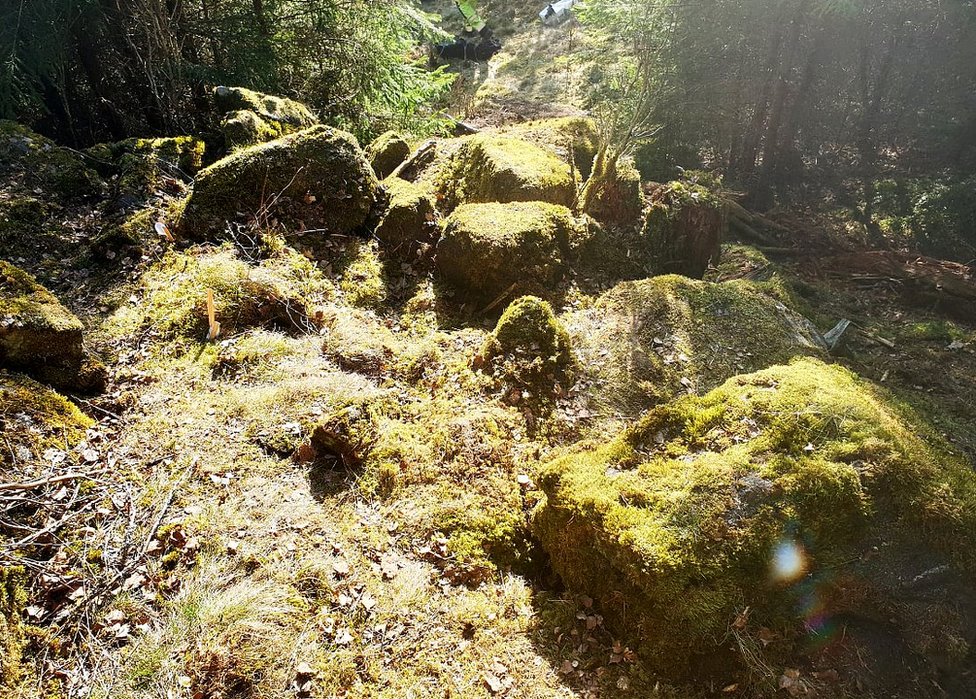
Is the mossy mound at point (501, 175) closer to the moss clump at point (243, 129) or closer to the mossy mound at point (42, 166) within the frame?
the moss clump at point (243, 129)

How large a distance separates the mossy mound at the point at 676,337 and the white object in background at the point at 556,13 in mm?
18705

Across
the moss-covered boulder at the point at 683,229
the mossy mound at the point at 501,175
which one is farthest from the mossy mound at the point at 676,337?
the mossy mound at the point at 501,175

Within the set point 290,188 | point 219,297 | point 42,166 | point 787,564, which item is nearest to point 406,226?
point 290,188

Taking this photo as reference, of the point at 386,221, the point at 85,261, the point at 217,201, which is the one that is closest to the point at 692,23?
the point at 386,221

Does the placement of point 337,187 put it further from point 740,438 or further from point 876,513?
point 876,513

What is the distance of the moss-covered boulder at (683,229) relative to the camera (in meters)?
8.04

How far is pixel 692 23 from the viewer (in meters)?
10.3

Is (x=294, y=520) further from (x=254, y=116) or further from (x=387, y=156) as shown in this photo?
(x=387, y=156)

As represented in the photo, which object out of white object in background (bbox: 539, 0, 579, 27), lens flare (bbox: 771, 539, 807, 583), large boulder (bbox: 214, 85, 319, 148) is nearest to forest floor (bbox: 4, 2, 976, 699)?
lens flare (bbox: 771, 539, 807, 583)

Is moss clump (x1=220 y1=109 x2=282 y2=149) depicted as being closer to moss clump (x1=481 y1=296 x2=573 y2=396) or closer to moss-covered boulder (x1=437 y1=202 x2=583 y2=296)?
moss-covered boulder (x1=437 y1=202 x2=583 y2=296)

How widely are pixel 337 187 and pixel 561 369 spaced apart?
13.9 ft

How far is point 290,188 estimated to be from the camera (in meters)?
7.18

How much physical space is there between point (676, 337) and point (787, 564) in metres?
3.34

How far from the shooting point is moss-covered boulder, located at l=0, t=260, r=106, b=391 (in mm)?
4125
